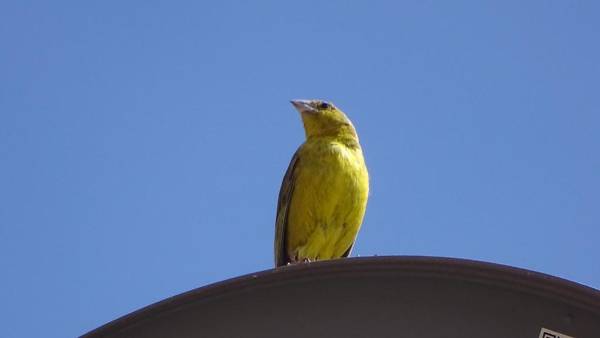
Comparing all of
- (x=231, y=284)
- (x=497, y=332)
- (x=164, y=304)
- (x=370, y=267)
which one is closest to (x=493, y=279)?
(x=497, y=332)

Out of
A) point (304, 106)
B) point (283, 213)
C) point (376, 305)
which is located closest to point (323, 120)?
point (304, 106)

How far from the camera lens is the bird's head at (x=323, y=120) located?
8344 millimetres

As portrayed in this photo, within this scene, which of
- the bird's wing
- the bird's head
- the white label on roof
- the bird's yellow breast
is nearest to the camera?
the white label on roof

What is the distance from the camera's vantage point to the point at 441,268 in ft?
11.3

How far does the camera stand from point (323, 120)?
27.8 feet

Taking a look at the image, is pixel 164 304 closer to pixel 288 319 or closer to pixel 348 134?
pixel 288 319

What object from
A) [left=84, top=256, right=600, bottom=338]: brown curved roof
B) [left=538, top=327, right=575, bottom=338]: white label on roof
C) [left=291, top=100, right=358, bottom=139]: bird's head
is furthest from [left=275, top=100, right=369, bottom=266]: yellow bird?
[left=538, top=327, right=575, bottom=338]: white label on roof

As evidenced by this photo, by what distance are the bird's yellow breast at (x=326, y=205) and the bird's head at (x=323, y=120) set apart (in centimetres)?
63

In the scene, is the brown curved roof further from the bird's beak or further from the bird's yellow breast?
the bird's beak

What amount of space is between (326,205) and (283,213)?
0.42 meters

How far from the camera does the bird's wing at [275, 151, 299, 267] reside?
25.1ft

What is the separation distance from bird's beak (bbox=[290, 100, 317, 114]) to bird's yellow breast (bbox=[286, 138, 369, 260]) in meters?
0.87

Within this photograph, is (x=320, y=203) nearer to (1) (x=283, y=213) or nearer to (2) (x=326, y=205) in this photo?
(2) (x=326, y=205)

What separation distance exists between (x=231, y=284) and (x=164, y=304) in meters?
0.24
